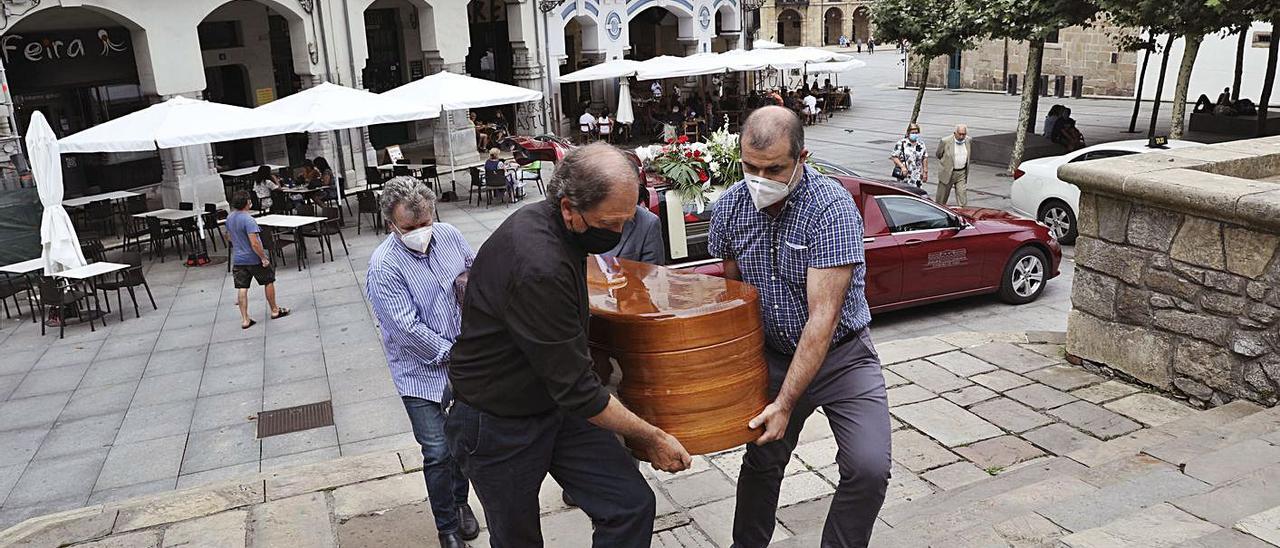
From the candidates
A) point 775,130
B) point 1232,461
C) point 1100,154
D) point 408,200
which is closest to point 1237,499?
point 1232,461

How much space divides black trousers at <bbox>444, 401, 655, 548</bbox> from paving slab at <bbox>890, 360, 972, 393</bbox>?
390cm

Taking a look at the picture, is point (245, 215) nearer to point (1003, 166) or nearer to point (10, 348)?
point (10, 348)

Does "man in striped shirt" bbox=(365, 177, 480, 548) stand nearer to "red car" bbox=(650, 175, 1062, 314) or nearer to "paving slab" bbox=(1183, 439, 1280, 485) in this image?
"paving slab" bbox=(1183, 439, 1280, 485)

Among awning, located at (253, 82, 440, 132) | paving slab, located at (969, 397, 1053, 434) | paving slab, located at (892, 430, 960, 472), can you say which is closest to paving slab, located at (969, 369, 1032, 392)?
paving slab, located at (969, 397, 1053, 434)

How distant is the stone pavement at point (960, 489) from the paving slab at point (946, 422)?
0.04ft

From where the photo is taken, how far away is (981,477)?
5.17 meters

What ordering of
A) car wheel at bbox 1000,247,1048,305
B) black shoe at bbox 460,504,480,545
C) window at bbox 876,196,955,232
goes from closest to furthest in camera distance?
black shoe at bbox 460,504,480,545 < window at bbox 876,196,955,232 < car wheel at bbox 1000,247,1048,305

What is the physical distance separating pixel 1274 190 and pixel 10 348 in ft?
38.0

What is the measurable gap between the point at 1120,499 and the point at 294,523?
3964 millimetres

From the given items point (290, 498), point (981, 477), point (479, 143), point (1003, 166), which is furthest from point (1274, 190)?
point (479, 143)

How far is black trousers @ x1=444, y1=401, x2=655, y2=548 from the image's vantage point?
10.3ft

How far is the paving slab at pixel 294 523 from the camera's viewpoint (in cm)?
480

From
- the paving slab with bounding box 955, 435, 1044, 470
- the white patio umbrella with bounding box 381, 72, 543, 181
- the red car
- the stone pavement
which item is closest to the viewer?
the stone pavement

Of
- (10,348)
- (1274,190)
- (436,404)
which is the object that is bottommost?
(10,348)
